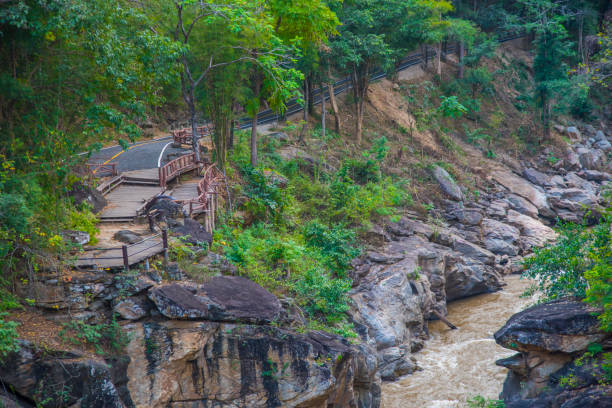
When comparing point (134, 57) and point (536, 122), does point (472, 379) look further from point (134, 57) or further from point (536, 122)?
point (536, 122)

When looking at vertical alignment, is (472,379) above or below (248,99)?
below

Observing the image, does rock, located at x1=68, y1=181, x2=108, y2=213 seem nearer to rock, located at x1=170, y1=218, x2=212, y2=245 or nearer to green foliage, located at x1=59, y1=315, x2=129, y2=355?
rock, located at x1=170, y1=218, x2=212, y2=245

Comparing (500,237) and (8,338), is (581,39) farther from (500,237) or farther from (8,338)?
(8,338)

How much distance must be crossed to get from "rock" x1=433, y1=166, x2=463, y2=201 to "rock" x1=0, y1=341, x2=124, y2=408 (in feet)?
83.2

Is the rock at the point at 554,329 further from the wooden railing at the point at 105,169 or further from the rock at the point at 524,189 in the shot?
the rock at the point at 524,189

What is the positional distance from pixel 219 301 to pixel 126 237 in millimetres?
3802

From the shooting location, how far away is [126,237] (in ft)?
48.4

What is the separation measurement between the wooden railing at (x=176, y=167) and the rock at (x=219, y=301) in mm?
7687

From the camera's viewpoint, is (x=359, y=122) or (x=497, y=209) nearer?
(x=497, y=209)

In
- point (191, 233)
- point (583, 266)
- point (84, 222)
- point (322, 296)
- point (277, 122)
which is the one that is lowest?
point (322, 296)

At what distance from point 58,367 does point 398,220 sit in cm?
1866

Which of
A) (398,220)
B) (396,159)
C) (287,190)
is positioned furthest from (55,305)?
(396,159)

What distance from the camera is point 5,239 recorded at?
10.8 metres

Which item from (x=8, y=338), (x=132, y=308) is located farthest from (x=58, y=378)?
(x=132, y=308)
